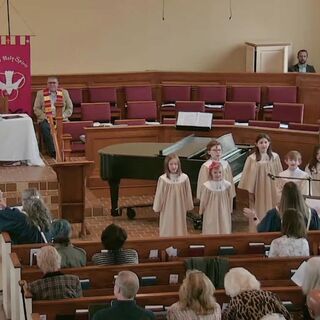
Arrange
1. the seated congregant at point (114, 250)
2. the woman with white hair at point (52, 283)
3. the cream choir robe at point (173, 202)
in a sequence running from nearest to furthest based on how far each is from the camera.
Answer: the woman with white hair at point (52, 283)
the seated congregant at point (114, 250)
the cream choir robe at point (173, 202)

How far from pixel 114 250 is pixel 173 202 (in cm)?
286

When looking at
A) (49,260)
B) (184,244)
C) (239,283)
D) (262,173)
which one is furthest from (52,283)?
(262,173)

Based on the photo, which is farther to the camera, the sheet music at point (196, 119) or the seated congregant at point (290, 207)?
the sheet music at point (196, 119)

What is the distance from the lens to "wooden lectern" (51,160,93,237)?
10.5 m

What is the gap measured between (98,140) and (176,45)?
5014mm

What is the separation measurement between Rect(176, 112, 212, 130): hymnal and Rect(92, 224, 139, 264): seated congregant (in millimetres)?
5451

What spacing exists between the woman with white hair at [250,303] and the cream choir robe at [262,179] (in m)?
5.10

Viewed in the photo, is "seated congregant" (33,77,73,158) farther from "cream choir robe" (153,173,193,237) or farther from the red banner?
"cream choir robe" (153,173,193,237)

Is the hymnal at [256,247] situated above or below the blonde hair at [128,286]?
below

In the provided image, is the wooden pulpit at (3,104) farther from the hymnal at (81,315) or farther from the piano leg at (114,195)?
the hymnal at (81,315)

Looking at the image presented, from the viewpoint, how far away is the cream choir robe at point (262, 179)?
1048 centimetres

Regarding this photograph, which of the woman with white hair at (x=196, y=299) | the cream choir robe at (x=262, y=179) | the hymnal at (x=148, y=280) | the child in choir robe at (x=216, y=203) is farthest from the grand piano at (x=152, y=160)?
the woman with white hair at (x=196, y=299)

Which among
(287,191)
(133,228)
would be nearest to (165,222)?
(133,228)

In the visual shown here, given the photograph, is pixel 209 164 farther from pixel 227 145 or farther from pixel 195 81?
pixel 195 81
